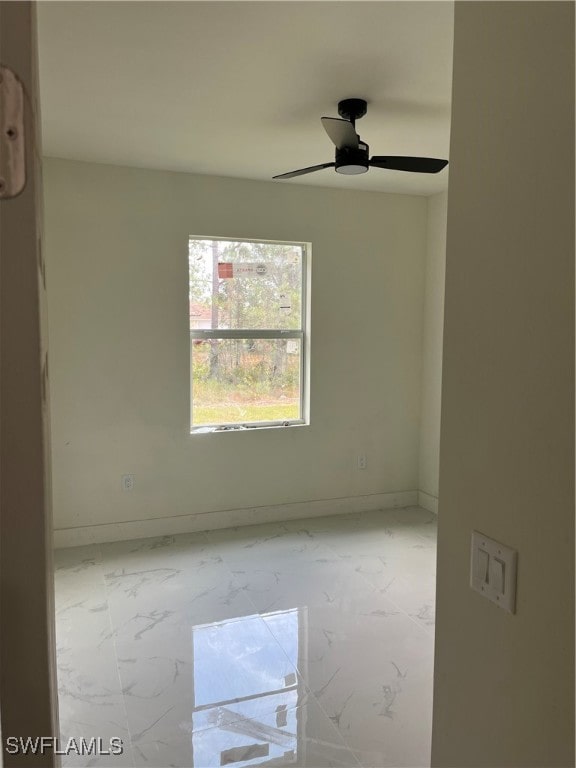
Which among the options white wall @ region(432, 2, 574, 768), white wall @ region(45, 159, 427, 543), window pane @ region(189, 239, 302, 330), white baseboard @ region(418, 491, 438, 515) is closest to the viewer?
white wall @ region(432, 2, 574, 768)

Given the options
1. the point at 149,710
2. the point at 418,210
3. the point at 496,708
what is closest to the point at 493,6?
the point at 496,708

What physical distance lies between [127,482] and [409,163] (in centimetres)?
276

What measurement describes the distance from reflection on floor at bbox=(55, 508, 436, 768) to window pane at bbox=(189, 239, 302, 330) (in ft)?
5.29

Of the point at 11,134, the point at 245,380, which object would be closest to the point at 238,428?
the point at 245,380

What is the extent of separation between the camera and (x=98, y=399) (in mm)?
3760

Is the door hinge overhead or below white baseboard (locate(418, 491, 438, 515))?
overhead

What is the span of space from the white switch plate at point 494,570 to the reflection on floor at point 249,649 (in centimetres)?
130

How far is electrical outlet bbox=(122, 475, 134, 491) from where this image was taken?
153 inches

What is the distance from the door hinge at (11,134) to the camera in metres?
0.55

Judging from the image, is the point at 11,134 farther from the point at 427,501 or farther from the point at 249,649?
the point at 427,501

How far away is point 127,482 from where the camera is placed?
3891 millimetres

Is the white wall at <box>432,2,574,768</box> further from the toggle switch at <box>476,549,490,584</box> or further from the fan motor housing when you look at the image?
the fan motor housing

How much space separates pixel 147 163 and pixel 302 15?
2.00 meters

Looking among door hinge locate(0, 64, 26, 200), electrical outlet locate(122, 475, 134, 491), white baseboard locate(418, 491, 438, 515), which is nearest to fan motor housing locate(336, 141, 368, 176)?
door hinge locate(0, 64, 26, 200)
